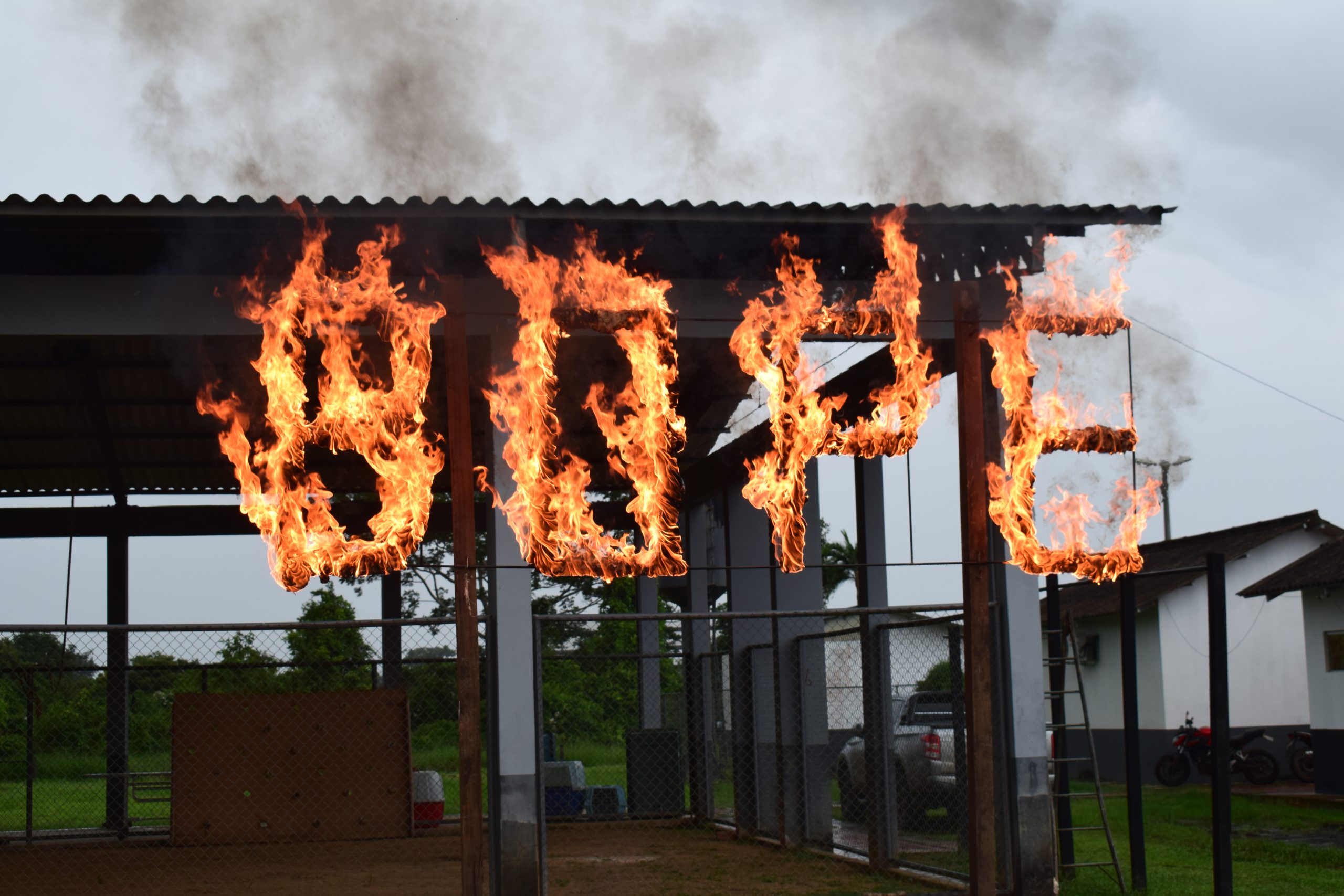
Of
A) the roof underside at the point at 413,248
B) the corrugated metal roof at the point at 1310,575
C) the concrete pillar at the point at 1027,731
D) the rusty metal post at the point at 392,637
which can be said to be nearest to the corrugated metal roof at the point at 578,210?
the roof underside at the point at 413,248

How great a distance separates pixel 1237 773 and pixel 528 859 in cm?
1780

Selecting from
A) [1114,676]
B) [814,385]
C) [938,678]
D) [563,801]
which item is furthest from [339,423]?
[1114,676]

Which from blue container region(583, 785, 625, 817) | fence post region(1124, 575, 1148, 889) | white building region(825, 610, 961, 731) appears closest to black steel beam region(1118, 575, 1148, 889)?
fence post region(1124, 575, 1148, 889)

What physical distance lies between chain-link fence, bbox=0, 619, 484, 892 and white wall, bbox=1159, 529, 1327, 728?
15726mm

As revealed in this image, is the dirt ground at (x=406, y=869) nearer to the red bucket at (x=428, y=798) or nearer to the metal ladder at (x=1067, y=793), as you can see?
the red bucket at (x=428, y=798)

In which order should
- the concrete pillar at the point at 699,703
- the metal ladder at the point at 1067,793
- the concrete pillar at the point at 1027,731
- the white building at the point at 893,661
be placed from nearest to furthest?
the concrete pillar at the point at 1027,731
the metal ladder at the point at 1067,793
the white building at the point at 893,661
the concrete pillar at the point at 699,703

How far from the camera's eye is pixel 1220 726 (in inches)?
336

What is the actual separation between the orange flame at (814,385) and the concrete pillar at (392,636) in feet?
22.9

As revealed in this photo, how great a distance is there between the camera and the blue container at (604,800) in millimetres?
16469

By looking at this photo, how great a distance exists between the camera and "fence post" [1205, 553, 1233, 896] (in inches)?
336

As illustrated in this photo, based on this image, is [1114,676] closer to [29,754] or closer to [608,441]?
[29,754]

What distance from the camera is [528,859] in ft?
29.3

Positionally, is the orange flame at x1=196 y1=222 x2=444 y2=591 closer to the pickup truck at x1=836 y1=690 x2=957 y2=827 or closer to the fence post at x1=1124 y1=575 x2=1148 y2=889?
the pickup truck at x1=836 y1=690 x2=957 y2=827

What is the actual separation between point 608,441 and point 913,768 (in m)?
6.82
